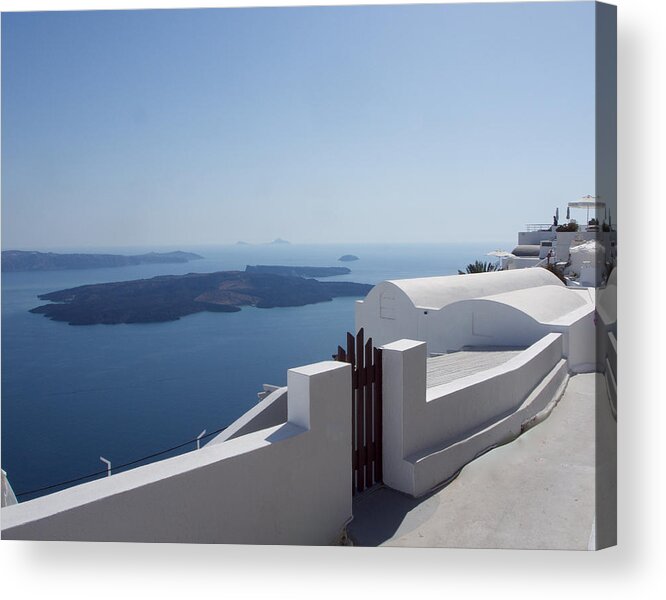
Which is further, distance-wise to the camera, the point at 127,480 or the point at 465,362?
the point at 465,362

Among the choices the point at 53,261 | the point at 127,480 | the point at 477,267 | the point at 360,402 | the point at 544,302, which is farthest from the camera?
the point at 477,267

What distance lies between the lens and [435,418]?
4.85 meters

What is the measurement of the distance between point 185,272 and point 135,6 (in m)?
20.1

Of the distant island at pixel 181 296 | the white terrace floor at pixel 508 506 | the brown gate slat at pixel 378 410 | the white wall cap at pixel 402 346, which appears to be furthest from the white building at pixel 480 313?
the brown gate slat at pixel 378 410

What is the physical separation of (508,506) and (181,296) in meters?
21.3

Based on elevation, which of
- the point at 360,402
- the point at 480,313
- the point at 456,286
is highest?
the point at 456,286

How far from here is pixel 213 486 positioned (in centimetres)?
314

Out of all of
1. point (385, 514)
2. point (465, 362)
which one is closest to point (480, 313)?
point (465, 362)

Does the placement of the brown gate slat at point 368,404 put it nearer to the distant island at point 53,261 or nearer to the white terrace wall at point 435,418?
the white terrace wall at point 435,418

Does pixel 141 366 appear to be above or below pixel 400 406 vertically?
below

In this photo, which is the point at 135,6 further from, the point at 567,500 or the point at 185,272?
the point at 185,272

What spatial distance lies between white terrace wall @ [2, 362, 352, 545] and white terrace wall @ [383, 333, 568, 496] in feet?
2.07

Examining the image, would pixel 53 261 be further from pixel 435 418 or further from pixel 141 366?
pixel 141 366

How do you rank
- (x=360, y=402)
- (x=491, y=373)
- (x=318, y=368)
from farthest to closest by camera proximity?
(x=491, y=373), (x=360, y=402), (x=318, y=368)
